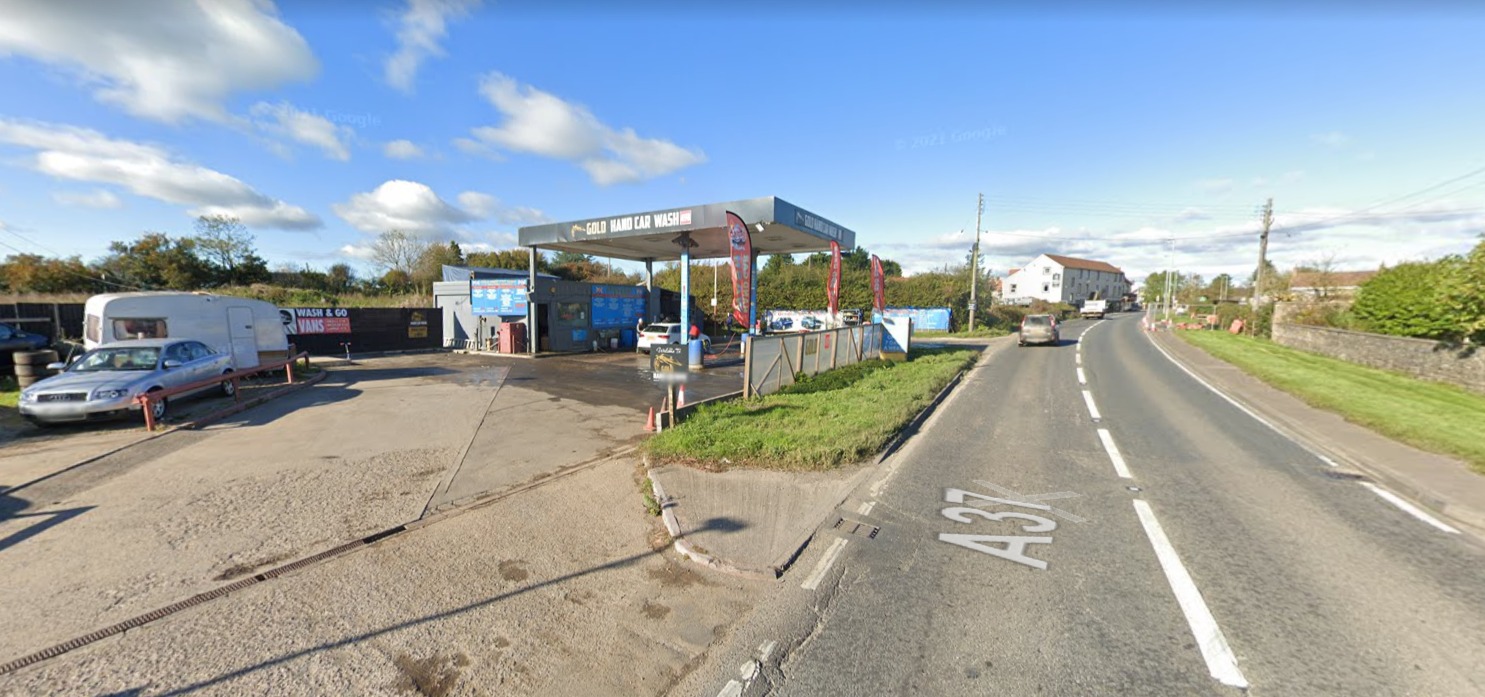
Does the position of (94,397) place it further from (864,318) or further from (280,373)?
(864,318)

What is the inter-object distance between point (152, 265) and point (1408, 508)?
57229mm

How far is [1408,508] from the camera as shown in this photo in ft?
17.9

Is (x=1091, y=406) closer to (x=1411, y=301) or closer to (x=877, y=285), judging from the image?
(x=877, y=285)

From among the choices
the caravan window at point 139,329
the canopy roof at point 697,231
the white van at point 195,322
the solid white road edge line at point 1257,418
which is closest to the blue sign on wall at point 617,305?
the canopy roof at point 697,231

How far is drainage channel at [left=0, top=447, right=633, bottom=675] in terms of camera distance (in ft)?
10.2

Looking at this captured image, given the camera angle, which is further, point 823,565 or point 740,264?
point 740,264

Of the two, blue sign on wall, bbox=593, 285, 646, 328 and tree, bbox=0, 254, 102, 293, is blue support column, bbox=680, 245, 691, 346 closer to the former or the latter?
blue sign on wall, bbox=593, 285, 646, 328

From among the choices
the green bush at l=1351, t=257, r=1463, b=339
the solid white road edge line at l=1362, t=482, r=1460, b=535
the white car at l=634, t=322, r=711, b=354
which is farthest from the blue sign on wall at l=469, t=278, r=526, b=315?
the green bush at l=1351, t=257, r=1463, b=339

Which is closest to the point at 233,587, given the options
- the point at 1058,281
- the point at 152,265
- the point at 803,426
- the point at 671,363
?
the point at 671,363

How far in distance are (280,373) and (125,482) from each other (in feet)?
37.4

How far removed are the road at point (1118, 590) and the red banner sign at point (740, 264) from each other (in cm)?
647

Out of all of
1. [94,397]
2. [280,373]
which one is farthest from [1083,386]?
[280,373]

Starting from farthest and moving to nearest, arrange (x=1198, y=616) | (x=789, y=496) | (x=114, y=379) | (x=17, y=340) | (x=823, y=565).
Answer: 1. (x=17, y=340)
2. (x=114, y=379)
3. (x=789, y=496)
4. (x=823, y=565)
5. (x=1198, y=616)

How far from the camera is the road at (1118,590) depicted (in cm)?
298
